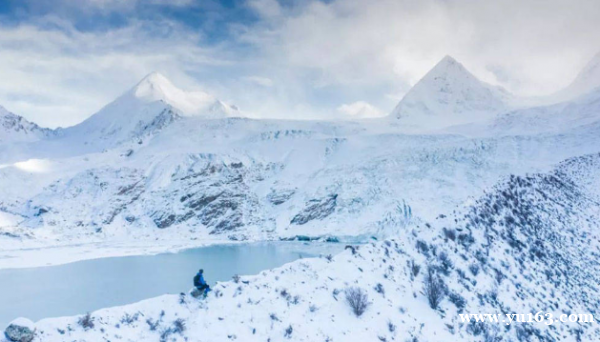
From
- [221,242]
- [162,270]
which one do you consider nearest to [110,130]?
[221,242]

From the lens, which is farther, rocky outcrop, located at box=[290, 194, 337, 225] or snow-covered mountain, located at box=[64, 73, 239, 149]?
snow-covered mountain, located at box=[64, 73, 239, 149]

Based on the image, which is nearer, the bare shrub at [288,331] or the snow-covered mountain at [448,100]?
the bare shrub at [288,331]

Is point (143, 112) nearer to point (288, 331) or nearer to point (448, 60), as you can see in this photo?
point (448, 60)

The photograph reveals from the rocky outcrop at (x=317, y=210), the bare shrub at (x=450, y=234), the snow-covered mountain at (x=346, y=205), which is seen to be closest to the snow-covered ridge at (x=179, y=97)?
the snow-covered mountain at (x=346, y=205)

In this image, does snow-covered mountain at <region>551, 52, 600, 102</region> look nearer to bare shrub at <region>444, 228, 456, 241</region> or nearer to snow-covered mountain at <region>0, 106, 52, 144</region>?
bare shrub at <region>444, 228, 456, 241</region>

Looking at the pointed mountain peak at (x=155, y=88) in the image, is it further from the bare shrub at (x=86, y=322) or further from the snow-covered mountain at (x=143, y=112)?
the bare shrub at (x=86, y=322)

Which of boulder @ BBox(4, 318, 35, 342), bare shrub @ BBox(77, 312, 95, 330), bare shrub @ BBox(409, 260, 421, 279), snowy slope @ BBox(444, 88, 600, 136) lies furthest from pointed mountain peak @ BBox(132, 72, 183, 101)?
boulder @ BBox(4, 318, 35, 342)
